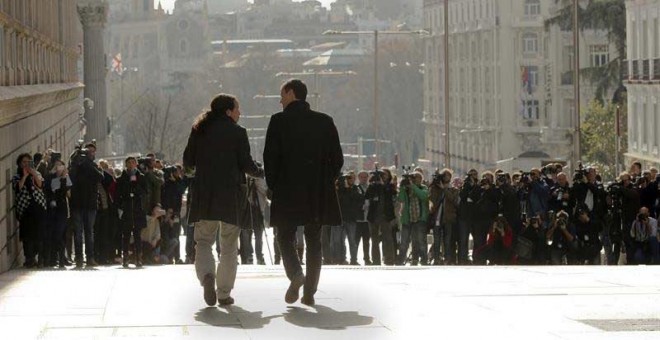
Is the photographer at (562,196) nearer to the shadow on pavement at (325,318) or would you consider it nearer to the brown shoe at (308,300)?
the brown shoe at (308,300)

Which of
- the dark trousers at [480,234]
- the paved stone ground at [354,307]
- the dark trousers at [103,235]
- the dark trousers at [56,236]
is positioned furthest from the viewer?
the dark trousers at [480,234]

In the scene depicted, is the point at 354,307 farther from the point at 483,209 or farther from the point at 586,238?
the point at 483,209

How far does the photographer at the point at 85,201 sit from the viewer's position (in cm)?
2755

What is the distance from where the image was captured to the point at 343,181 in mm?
32906

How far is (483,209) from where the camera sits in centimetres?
3164

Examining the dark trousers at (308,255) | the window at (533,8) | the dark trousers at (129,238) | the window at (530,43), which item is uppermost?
the window at (533,8)

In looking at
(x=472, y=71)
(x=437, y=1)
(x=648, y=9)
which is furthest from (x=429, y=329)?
(x=437, y=1)

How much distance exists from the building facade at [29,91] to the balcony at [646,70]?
67.0ft

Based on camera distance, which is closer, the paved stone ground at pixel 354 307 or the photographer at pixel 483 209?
the paved stone ground at pixel 354 307

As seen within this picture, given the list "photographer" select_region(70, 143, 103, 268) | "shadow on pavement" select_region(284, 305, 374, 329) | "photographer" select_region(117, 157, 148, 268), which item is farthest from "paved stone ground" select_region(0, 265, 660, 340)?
"photographer" select_region(117, 157, 148, 268)

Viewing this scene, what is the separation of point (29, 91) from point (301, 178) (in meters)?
14.2

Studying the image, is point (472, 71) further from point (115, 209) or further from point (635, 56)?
point (115, 209)

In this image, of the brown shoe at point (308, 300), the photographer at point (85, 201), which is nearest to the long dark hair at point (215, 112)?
the brown shoe at point (308, 300)

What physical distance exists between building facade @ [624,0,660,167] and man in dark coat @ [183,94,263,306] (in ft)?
164
